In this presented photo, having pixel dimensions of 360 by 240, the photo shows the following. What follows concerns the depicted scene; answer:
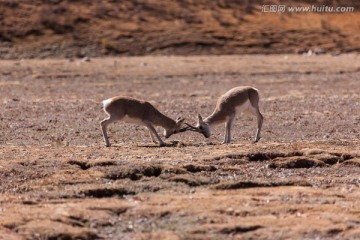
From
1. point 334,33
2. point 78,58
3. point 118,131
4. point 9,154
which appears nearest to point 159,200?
point 9,154

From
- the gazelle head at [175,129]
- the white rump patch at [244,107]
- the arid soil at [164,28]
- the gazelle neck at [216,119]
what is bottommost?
the arid soil at [164,28]

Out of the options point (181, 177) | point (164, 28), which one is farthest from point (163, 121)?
point (164, 28)

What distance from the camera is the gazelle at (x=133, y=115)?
2133cm

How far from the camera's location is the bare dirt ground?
1311 cm

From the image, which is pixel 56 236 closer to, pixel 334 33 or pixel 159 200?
pixel 159 200

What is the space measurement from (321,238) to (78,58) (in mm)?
51681

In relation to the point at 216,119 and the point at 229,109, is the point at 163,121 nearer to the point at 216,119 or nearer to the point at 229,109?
the point at 216,119

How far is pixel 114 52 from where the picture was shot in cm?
6650

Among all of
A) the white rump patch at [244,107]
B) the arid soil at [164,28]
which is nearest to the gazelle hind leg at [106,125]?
the white rump patch at [244,107]

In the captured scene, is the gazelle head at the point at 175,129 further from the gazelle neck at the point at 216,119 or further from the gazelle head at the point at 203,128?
the gazelle neck at the point at 216,119

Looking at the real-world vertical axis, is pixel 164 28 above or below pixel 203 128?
below

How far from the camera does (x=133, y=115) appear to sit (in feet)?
70.7

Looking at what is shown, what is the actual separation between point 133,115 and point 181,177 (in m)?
5.62

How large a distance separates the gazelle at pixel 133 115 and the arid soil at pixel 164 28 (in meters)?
42.8
